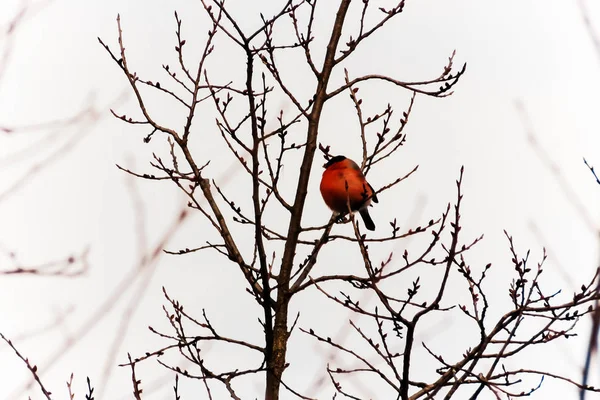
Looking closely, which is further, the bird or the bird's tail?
the bird's tail

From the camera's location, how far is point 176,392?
508 centimetres

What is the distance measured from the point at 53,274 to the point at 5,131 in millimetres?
512

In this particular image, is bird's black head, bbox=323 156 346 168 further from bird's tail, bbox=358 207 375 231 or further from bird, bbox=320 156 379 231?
bird's tail, bbox=358 207 375 231

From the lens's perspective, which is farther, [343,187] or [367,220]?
[367,220]

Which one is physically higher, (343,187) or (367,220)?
(367,220)

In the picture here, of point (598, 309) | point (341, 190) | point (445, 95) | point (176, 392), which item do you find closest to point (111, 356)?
point (598, 309)

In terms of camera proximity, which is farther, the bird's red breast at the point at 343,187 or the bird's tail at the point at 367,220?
the bird's tail at the point at 367,220

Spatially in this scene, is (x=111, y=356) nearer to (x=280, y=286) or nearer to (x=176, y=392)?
(x=176, y=392)

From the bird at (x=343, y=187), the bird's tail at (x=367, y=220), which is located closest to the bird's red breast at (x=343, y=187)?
the bird at (x=343, y=187)

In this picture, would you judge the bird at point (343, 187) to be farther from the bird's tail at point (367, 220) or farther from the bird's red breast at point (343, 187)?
the bird's tail at point (367, 220)

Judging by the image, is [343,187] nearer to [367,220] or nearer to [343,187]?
[343,187]

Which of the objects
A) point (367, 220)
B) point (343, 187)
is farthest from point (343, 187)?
point (367, 220)

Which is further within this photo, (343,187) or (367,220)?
(367,220)

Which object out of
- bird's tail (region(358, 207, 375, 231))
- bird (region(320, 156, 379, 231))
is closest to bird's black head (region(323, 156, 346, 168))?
bird (region(320, 156, 379, 231))
